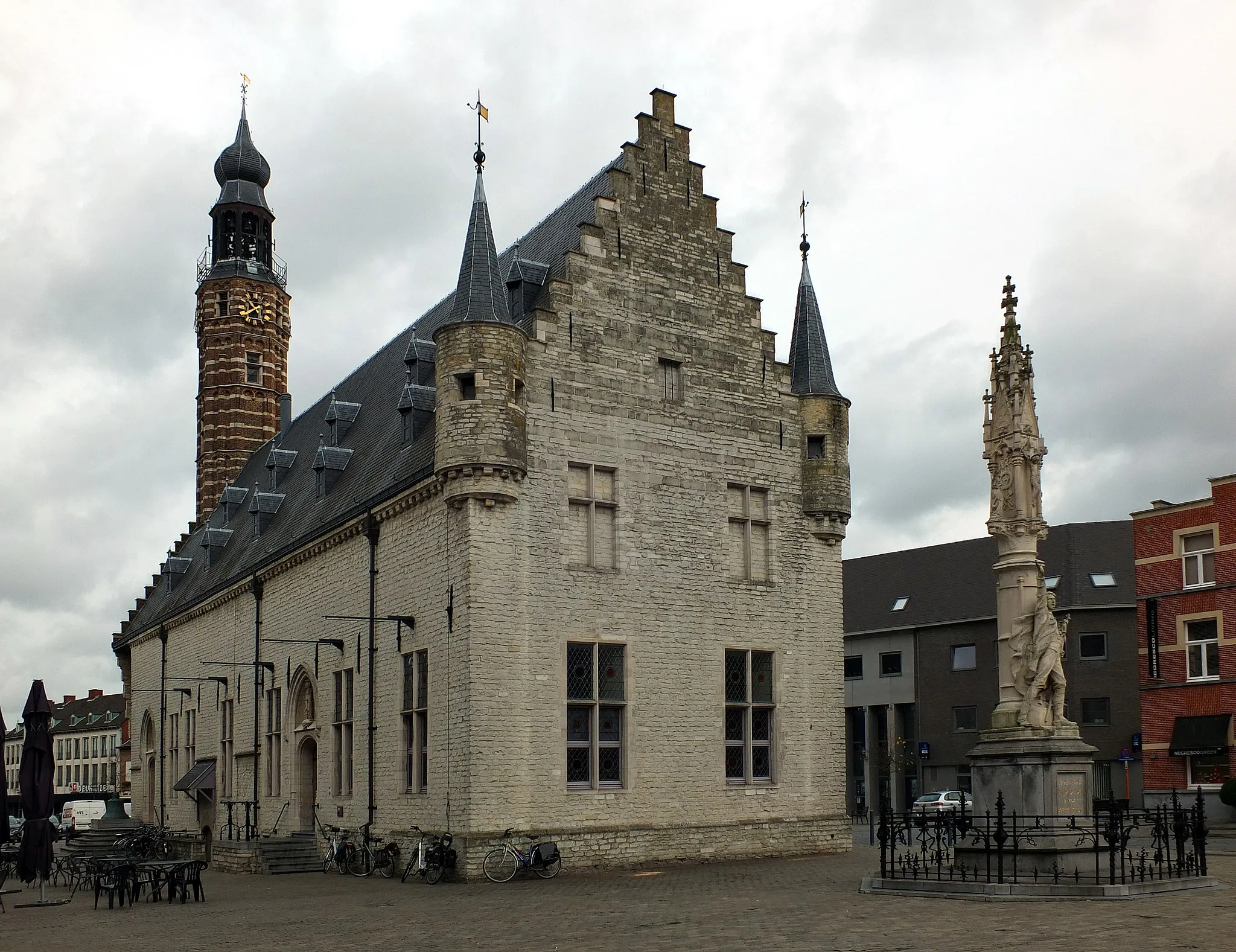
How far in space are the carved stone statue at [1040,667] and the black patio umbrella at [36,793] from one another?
1568 centimetres

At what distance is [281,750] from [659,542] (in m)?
12.4

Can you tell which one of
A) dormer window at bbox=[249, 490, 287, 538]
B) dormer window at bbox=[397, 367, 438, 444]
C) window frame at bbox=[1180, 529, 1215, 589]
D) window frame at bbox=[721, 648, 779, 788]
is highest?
dormer window at bbox=[397, 367, 438, 444]

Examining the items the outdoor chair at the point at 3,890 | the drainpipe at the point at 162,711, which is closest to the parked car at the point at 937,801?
the drainpipe at the point at 162,711

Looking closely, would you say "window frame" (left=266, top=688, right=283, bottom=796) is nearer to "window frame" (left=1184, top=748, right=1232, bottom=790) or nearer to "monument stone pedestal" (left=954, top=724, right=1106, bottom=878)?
"monument stone pedestal" (left=954, top=724, right=1106, bottom=878)

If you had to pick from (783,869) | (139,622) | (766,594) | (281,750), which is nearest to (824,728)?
(766,594)

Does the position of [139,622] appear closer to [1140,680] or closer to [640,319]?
[640,319]

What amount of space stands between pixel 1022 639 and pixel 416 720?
39.7 ft

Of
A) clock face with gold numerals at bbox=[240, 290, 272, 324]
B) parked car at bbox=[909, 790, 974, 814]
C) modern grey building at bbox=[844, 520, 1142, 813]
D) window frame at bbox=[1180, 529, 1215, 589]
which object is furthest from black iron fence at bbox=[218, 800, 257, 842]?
modern grey building at bbox=[844, 520, 1142, 813]

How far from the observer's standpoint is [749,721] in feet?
92.1

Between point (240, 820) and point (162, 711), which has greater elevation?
point (162, 711)

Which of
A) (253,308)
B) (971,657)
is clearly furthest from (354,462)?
(971,657)

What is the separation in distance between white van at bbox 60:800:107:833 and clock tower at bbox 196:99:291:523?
17.3m

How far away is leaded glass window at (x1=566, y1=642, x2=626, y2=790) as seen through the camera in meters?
25.7

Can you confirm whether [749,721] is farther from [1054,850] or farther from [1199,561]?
[1199,561]
